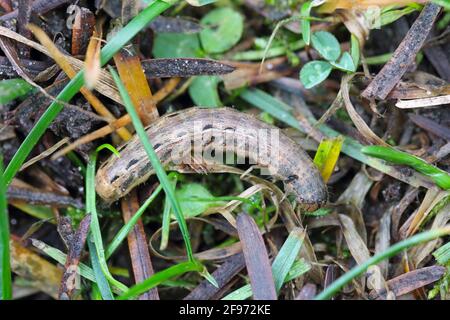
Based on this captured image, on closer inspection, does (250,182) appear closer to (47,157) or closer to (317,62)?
(317,62)

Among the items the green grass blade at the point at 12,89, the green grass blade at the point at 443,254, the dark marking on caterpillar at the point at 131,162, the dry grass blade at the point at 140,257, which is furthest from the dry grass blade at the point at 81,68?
the green grass blade at the point at 443,254

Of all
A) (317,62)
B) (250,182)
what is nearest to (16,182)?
(250,182)

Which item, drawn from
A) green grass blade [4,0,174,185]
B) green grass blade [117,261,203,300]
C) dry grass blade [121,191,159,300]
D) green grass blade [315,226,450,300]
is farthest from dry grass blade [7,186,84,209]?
green grass blade [315,226,450,300]

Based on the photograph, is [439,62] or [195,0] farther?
[439,62]

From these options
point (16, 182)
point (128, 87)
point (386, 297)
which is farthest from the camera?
point (16, 182)

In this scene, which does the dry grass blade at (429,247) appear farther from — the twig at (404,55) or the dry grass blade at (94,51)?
the dry grass blade at (94,51)

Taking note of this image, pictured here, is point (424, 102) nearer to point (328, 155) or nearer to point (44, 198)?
point (328, 155)
